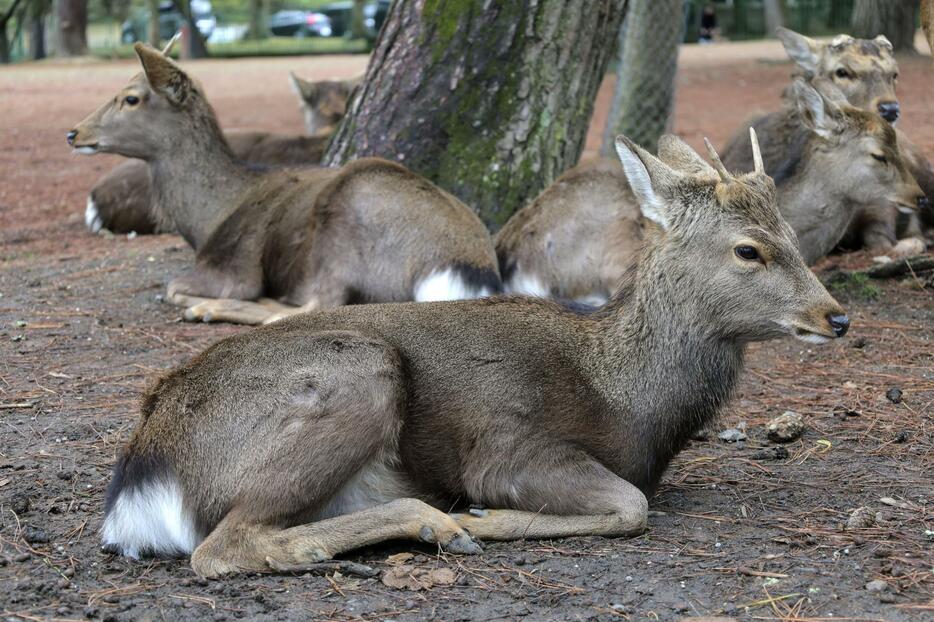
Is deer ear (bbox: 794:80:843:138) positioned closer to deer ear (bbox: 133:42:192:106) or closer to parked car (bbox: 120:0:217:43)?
deer ear (bbox: 133:42:192:106)

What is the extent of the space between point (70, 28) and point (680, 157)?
43.8 meters

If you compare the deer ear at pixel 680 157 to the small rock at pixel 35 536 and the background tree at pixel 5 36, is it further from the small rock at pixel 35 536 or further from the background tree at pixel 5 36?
the background tree at pixel 5 36

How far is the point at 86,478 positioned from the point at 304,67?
33.7 meters

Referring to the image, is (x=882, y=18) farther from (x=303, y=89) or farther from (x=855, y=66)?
(x=855, y=66)

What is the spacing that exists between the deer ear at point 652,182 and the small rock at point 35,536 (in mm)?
2648

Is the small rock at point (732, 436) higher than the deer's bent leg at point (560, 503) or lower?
lower

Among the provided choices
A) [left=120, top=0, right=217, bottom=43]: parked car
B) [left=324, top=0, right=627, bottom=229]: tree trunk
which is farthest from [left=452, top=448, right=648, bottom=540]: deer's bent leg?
[left=120, top=0, right=217, bottom=43]: parked car

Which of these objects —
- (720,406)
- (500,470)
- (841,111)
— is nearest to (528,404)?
(500,470)

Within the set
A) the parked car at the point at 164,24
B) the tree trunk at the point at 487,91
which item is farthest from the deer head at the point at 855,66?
the parked car at the point at 164,24

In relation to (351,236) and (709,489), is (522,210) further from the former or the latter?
(709,489)

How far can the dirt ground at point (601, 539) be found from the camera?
13.6 ft

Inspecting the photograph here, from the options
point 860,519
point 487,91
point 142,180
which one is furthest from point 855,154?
point 142,180

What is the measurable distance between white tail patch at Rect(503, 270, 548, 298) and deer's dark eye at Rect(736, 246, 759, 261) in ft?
10.5

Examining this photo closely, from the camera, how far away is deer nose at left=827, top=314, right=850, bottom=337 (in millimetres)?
4926
